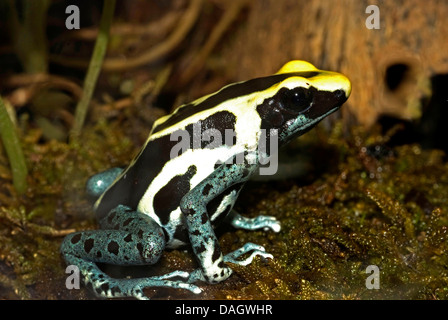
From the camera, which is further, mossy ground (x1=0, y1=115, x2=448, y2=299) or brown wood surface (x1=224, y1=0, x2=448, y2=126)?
brown wood surface (x1=224, y1=0, x2=448, y2=126)

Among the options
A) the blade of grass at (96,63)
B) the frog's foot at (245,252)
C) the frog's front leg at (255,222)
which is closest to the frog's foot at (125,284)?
the frog's foot at (245,252)

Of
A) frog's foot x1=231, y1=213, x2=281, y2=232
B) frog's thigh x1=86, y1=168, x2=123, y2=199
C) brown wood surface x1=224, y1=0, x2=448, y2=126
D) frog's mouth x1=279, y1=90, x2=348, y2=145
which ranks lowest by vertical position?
frog's foot x1=231, y1=213, x2=281, y2=232

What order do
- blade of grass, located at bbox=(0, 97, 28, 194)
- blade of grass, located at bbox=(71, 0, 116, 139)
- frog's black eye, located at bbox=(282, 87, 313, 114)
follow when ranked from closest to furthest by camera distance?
1. frog's black eye, located at bbox=(282, 87, 313, 114)
2. blade of grass, located at bbox=(0, 97, 28, 194)
3. blade of grass, located at bbox=(71, 0, 116, 139)

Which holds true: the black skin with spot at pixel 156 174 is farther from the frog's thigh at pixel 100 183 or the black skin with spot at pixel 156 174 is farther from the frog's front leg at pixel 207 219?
the frog's thigh at pixel 100 183

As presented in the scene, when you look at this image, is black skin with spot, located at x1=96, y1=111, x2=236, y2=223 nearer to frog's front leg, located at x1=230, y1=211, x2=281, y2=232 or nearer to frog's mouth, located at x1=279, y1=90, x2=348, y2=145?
frog's mouth, located at x1=279, y1=90, x2=348, y2=145

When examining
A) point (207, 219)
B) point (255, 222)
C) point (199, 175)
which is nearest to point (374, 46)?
point (255, 222)

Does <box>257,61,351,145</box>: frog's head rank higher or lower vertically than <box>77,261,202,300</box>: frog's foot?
higher

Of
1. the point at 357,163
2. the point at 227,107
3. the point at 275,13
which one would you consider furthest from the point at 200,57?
the point at 227,107

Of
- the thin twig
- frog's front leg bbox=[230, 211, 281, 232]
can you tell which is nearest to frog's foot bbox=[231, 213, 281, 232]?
frog's front leg bbox=[230, 211, 281, 232]
